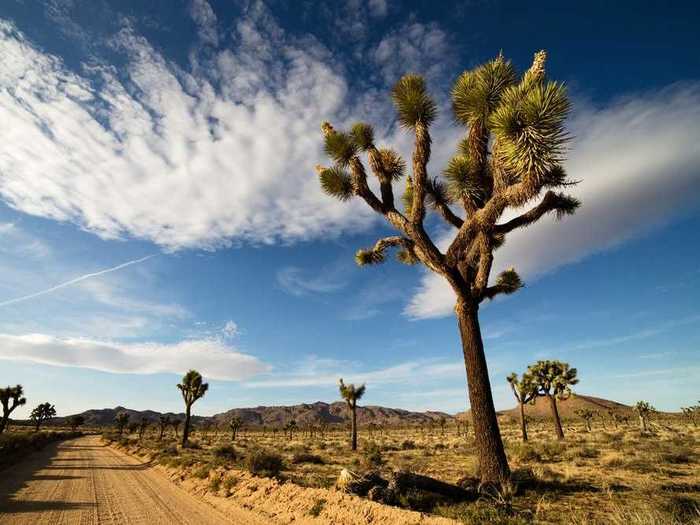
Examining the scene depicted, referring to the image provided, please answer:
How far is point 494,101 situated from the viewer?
9562 mm

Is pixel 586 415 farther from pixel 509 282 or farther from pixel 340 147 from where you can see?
pixel 340 147

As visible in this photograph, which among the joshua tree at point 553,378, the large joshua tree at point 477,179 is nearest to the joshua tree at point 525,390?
the joshua tree at point 553,378

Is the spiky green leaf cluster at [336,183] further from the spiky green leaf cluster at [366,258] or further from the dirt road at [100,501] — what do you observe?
the dirt road at [100,501]

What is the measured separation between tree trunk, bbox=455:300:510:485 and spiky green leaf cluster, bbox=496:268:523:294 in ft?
5.14

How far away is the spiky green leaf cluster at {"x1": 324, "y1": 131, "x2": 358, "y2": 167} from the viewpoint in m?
11.5

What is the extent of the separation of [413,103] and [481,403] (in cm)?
784

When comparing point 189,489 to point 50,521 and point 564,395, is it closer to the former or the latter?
point 50,521

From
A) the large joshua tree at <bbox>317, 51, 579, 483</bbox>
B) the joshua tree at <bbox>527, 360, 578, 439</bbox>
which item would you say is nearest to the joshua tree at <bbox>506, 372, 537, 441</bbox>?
the joshua tree at <bbox>527, 360, 578, 439</bbox>

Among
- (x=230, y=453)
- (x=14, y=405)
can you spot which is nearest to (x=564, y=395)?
(x=230, y=453)

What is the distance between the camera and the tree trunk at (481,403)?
854 cm

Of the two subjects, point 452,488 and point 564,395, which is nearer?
point 452,488

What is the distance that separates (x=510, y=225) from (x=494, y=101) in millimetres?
3061

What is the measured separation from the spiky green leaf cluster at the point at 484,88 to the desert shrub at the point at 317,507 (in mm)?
9400

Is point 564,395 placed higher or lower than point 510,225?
lower
